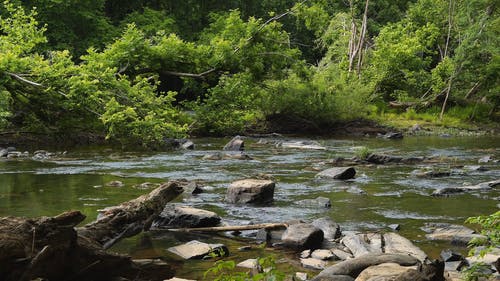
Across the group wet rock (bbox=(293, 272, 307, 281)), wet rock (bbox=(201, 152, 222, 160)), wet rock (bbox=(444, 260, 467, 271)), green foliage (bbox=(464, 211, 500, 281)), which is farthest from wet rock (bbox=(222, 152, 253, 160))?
green foliage (bbox=(464, 211, 500, 281))

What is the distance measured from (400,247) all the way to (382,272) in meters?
→ 1.63

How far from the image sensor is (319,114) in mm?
27219

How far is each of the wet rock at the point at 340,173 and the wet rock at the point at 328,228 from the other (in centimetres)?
527

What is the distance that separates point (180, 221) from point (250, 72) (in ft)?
50.7

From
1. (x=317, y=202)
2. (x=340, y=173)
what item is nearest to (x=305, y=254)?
(x=317, y=202)

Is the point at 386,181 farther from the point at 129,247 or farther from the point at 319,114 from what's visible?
the point at 319,114

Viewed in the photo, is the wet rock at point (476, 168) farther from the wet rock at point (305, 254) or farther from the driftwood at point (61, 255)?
the driftwood at point (61, 255)

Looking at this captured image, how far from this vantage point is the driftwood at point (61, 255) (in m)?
4.49

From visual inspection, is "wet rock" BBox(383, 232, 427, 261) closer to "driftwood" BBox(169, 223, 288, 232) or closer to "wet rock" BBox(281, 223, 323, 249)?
"wet rock" BBox(281, 223, 323, 249)

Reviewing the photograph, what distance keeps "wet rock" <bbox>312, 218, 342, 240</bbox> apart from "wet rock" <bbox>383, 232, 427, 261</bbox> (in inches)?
24.9

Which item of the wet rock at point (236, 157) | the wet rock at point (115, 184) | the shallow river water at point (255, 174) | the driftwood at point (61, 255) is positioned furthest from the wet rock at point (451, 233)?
the wet rock at point (236, 157)

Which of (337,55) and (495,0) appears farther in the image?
(337,55)

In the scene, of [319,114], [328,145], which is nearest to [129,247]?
[328,145]

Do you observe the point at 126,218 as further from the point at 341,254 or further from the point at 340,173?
the point at 340,173
